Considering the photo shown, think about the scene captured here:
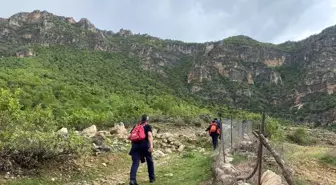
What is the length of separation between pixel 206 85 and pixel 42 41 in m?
52.7

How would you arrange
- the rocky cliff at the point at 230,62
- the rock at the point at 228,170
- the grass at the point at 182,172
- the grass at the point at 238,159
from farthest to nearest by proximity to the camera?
1. the rocky cliff at the point at 230,62
2. the grass at the point at 238,159
3. the grass at the point at 182,172
4. the rock at the point at 228,170

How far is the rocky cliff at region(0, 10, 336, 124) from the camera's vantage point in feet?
370

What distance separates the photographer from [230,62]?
144250mm

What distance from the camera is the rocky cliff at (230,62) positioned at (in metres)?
113

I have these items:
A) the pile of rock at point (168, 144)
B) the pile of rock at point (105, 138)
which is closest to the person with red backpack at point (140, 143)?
the pile of rock at point (105, 138)

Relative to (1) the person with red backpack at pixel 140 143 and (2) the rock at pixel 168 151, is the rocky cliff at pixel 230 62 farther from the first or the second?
(1) the person with red backpack at pixel 140 143

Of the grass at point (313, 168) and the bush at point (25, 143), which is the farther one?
the grass at point (313, 168)

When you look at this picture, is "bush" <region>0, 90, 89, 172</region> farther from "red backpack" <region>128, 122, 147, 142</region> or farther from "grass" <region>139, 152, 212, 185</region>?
"grass" <region>139, 152, 212, 185</region>

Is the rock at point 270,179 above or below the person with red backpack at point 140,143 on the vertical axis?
below

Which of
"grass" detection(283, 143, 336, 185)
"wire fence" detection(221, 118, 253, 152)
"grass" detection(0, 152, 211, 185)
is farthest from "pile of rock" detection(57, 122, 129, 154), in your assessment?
"grass" detection(283, 143, 336, 185)

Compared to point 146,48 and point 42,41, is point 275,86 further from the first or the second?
point 42,41

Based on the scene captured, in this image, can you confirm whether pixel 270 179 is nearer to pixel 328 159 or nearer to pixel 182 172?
pixel 182 172

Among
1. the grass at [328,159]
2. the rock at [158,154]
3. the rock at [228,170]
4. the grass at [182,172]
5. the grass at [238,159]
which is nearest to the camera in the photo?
the rock at [228,170]

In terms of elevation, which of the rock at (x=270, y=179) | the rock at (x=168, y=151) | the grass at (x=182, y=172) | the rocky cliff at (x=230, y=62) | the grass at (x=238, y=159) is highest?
the rocky cliff at (x=230, y=62)
